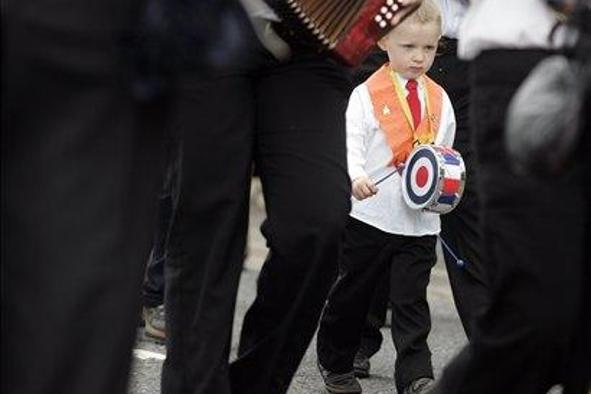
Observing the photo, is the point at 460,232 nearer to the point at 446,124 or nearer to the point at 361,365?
the point at 446,124

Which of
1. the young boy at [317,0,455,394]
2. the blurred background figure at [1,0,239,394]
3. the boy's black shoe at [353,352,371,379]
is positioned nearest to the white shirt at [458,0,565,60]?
the blurred background figure at [1,0,239,394]

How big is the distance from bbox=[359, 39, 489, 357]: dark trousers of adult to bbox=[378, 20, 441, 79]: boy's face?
116 millimetres

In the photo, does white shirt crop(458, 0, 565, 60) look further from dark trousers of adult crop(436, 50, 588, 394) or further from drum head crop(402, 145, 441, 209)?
drum head crop(402, 145, 441, 209)

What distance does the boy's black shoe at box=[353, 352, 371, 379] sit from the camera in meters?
5.67

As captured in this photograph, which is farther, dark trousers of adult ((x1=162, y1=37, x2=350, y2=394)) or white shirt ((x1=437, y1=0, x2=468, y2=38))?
white shirt ((x1=437, y1=0, x2=468, y2=38))

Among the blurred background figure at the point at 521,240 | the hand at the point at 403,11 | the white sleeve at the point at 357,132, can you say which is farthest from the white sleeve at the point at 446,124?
the blurred background figure at the point at 521,240

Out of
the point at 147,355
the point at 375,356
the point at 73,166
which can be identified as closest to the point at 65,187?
the point at 73,166

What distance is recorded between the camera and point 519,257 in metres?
3.23

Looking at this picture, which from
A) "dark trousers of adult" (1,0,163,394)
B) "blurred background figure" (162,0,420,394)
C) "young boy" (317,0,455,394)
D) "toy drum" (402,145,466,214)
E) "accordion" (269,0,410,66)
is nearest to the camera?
"dark trousers of adult" (1,0,163,394)

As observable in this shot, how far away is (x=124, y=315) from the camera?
263 centimetres

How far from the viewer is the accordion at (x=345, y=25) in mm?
3553

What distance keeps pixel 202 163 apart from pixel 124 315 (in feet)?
3.69

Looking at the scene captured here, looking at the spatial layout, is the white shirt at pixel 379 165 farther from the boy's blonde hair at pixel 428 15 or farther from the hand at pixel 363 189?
the boy's blonde hair at pixel 428 15

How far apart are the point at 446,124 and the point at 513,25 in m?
2.21
